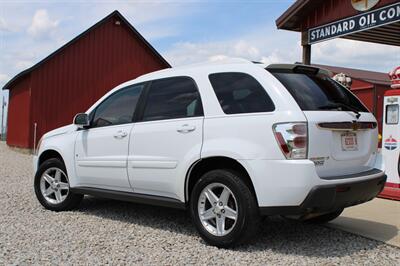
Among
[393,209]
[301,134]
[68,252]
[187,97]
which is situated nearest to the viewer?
[301,134]

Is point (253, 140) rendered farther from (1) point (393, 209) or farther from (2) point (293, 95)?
(1) point (393, 209)

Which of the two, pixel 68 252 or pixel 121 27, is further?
pixel 121 27

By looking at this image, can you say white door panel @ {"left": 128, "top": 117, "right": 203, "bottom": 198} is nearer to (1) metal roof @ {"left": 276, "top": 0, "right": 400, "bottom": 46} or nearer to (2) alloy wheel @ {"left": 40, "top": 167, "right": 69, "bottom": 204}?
(2) alloy wheel @ {"left": 40, "top": 167, "right": 69, "bottom": 204}

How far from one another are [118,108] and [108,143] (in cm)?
48

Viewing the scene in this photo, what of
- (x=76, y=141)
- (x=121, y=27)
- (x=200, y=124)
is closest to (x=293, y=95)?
(x=200, y=124)

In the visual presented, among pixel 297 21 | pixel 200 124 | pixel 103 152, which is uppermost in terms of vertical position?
pixel 297 21

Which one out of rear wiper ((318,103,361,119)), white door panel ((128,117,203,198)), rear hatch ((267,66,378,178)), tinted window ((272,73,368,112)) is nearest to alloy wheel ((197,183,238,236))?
white door panel ((128,117,203,198))

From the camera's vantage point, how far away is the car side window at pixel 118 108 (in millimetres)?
5815

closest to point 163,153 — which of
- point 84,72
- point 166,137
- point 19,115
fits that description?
point 166,137

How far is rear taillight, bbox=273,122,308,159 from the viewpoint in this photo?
165 inches

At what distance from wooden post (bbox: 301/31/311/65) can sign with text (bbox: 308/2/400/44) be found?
102 mm

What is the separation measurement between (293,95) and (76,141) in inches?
125

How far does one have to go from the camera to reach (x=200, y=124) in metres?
4.85

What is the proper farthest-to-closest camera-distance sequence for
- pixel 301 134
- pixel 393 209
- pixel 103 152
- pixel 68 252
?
1. pixel 393 209
2. pixel 103 152
3. pixel 68 252
4. pixel 301 134
